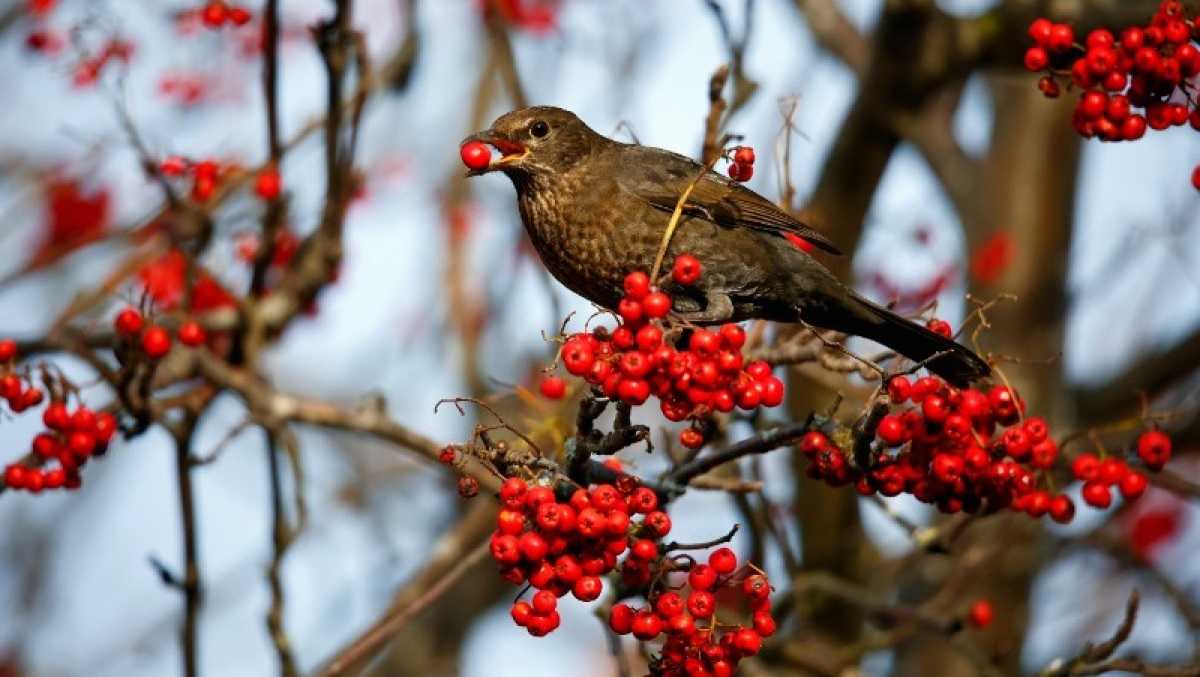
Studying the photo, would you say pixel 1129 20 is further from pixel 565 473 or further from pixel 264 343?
pixel 264 343

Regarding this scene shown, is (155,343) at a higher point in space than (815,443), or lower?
lower

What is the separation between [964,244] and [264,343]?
386 cm

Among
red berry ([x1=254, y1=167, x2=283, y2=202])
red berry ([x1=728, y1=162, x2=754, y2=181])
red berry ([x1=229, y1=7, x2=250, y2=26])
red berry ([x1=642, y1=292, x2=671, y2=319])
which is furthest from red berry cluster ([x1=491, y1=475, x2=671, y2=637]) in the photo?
red berry ([x1=229, y1=7, x2=250, y2=26])

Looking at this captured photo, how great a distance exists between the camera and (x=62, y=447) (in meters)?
3.44

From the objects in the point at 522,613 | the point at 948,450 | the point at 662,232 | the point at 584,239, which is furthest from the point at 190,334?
the point at 948,450

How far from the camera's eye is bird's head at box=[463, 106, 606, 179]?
3.96 metres

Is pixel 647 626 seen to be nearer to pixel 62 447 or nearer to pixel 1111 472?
pixel 1111 472

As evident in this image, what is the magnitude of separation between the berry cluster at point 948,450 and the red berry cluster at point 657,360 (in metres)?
0.34

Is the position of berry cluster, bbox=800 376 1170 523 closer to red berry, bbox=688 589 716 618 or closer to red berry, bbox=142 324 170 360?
red berry, bbox=688 589 716 618

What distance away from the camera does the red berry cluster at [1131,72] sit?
2932mm

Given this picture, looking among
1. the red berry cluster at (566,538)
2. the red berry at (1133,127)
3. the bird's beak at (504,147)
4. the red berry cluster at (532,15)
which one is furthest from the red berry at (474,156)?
the red berry cluster at (532,15)

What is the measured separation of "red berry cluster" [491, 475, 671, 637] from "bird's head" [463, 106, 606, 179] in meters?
1.59

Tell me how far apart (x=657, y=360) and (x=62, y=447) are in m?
1.74

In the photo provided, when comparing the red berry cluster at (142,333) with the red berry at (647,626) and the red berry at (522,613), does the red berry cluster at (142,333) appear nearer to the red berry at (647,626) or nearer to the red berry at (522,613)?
the red berry at (522,613)
